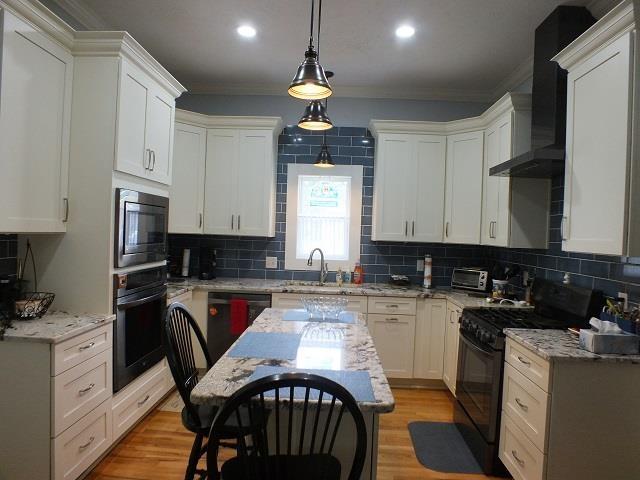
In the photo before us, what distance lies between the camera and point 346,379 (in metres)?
1.41

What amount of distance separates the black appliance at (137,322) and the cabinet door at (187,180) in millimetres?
873

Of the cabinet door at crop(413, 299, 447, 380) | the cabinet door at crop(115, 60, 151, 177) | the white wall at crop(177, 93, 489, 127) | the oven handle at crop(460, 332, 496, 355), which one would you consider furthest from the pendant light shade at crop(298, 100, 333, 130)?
the cabinet door at crop(413, 299, 447, 380)

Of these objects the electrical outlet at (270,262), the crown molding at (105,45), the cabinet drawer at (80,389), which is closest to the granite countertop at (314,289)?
the electrical outlet at (270,262)

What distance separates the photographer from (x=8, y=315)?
208 centimetres

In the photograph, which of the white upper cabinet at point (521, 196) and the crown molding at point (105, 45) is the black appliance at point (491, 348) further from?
the crown molding at point (105, 45)

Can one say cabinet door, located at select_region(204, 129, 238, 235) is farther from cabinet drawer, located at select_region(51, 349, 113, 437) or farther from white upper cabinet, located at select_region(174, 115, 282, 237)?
cabinet drawer, located at select_region(51, 349, 113, 437)

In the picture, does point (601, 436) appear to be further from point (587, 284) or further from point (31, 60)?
point (31, 60)

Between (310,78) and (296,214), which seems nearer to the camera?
(310,78)

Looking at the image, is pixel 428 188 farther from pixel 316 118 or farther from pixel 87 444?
pixel 87 444

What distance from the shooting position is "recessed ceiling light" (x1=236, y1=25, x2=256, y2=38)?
295 centimetres

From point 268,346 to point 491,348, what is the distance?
4.53 feet

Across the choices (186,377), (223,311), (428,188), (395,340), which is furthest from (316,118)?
(395,340)

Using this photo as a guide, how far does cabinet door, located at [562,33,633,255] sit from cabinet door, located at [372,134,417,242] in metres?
1.63

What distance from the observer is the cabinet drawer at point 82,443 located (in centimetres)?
194
